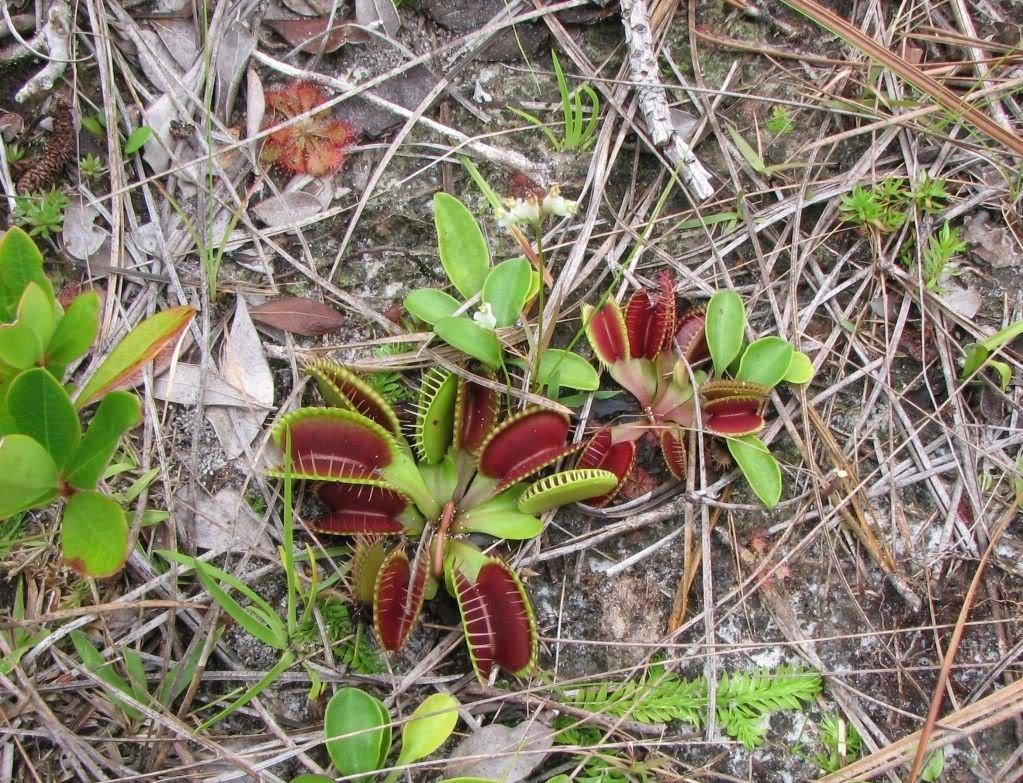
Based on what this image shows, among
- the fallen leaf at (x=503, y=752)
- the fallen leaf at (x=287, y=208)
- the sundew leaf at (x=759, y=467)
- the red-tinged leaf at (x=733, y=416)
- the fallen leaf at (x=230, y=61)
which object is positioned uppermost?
the fallen leaf at (x=230, y=61)

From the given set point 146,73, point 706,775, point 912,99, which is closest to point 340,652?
point 706,775

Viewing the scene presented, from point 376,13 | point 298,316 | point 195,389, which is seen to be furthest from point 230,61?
point 195,389

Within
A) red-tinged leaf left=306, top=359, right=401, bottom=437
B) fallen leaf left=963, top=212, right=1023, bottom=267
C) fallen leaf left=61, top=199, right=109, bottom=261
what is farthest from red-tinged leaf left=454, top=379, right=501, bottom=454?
fallen leaf left=963, top=212, right=1023, bottom=267

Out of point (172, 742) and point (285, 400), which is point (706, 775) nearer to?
point (172, 742)

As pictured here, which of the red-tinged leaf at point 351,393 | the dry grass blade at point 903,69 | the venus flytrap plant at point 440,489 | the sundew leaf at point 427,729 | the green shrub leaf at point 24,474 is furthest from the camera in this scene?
the dry grass blade at point 903,69

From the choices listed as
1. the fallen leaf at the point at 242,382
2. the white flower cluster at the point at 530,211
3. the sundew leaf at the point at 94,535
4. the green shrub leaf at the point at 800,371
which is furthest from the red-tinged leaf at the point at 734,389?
the sundew leaf at the point at 94,535

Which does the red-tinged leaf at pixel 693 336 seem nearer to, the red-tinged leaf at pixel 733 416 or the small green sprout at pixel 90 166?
the red-tinged leaf at pixel 733 416

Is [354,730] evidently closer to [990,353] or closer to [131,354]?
[131,354]
